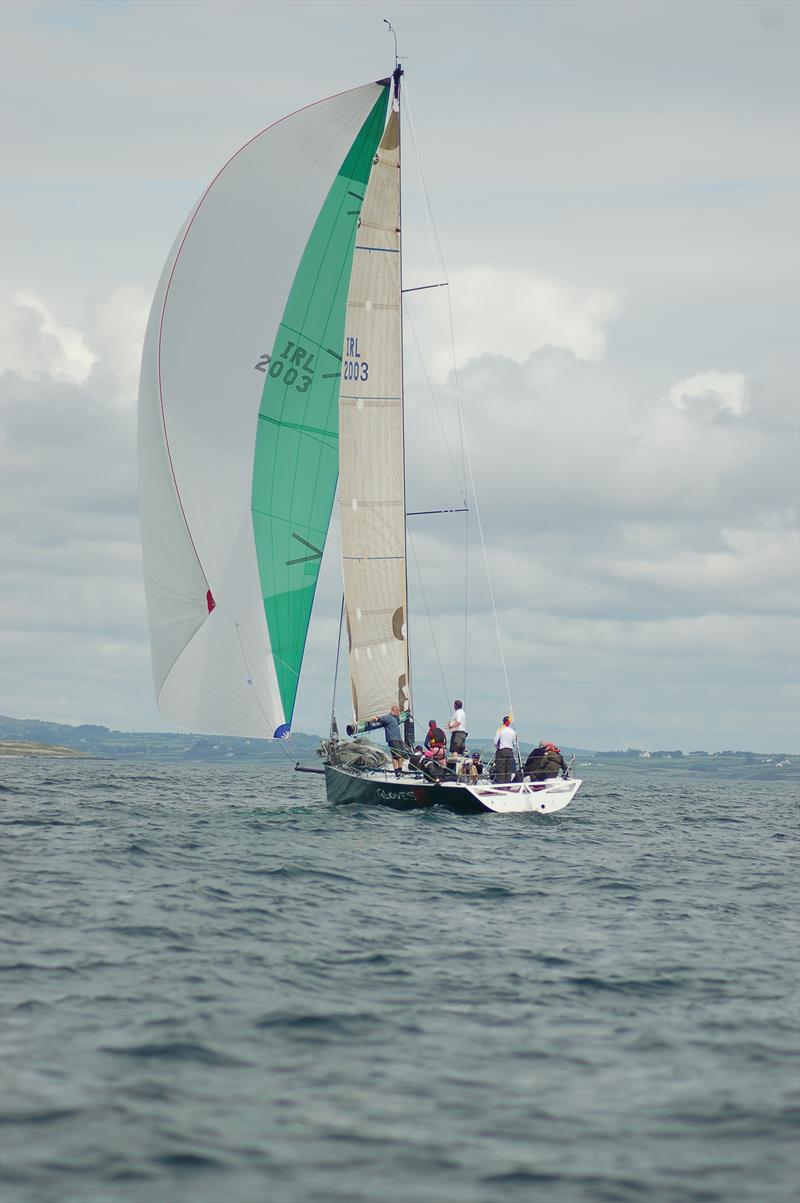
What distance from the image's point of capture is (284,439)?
2858 cm

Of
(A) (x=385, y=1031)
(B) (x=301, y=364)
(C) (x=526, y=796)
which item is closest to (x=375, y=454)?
(B) (x=301, y=364)

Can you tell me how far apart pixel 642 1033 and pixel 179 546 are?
17.1 meters

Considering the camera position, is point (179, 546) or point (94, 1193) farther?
point (179, 546)

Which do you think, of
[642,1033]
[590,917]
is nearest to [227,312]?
[590,917]

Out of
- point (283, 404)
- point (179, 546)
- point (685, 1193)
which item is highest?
point (283, 404)

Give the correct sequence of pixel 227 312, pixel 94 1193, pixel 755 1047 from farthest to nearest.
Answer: pixel 227 312 → pixel 755 1047 → pixel 94 1193

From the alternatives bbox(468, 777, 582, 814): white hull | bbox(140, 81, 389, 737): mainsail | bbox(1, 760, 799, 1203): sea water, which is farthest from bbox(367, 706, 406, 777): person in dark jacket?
bbox(1, 760, 799, 1203): sea water

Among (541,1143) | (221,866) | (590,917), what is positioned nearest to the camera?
(541,1143)

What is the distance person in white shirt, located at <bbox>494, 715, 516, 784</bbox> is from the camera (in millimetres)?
30219

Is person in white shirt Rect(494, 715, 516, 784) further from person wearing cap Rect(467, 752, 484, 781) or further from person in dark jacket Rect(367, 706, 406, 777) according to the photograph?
person in dark jacket Rect(367, 706, 406, 777)

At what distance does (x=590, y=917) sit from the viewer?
16.6 metres

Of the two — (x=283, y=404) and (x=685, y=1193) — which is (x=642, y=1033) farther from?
(x=283, y=404)

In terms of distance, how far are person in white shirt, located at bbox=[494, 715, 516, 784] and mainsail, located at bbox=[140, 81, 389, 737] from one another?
5096mm

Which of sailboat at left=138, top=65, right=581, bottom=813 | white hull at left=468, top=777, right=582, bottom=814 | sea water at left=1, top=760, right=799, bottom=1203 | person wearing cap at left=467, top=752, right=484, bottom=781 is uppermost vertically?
sailboat at left=138, top=65, right=581, bottom=813
